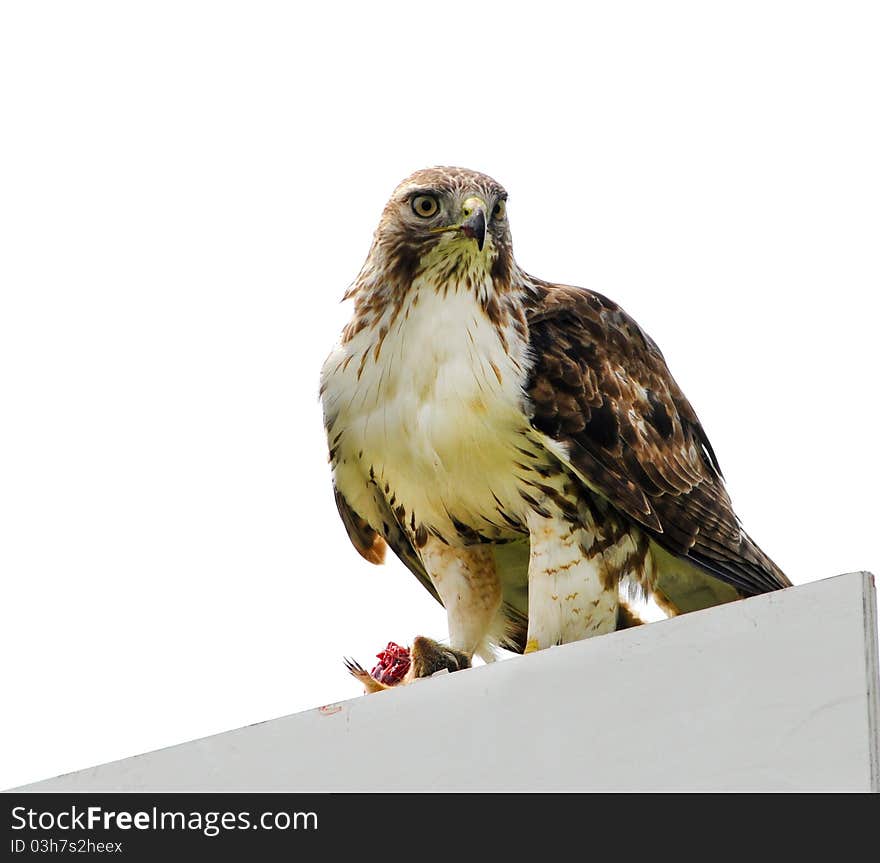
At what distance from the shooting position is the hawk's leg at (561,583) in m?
4.73

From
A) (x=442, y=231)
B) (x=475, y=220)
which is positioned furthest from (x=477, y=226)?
(x=442, y=231)

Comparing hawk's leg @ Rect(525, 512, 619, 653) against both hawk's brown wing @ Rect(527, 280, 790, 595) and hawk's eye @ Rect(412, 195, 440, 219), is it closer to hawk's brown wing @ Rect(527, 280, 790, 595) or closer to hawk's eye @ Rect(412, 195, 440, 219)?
hawk's brown wing @ Rect(527, 280, 790, 595)

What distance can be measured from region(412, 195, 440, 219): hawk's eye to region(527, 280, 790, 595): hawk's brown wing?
0.49 metres

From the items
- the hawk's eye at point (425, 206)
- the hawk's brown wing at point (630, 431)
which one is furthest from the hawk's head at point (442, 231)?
the hawk's brown wing at point (630, 431)

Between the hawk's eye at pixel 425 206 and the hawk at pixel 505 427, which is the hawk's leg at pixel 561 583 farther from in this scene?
the hawk's eye at pixel 425 206

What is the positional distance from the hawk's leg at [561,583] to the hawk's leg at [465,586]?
42 centimetres

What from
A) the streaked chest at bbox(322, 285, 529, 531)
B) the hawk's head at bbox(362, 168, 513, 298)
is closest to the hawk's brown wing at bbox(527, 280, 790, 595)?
the streaked chest at bbox(322, 285, 529, 531)

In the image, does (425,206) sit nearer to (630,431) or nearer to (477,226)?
(477,226)

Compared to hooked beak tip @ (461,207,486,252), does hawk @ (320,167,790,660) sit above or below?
below

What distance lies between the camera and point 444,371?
471 cm

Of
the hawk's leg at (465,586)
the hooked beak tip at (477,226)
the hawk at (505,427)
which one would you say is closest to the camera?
the hooked beak tip at (477,226)

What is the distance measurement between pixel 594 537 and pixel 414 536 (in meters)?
0.68

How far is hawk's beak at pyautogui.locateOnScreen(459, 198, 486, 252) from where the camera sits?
462cm
